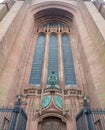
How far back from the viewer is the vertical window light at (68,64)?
33.3ft

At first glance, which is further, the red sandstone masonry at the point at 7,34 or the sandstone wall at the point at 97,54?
the red sandstone masonry at the point at 7,34

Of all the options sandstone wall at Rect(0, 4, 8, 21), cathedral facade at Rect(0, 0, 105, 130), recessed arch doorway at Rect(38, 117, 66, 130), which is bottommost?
recessed arch doorway at Rect(38, 117, 66, 130)

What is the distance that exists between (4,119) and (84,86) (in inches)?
194

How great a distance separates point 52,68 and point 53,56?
146 cm

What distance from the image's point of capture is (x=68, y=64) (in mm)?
11406

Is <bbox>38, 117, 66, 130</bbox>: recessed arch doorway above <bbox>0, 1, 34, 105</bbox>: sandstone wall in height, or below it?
below

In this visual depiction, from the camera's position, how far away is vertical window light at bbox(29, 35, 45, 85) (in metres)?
10.2

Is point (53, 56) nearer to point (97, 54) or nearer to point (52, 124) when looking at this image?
point (97, 54)

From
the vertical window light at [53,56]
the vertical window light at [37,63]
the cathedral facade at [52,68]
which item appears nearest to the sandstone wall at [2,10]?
the cathedral facade at [52,68]

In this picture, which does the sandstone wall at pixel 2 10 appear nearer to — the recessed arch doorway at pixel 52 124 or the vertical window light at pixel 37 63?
the vertical window light at pixel 37 63

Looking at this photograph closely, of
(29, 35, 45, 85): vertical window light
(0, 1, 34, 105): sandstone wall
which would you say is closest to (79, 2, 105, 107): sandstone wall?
(29, 35, 45, 85): vertical window light

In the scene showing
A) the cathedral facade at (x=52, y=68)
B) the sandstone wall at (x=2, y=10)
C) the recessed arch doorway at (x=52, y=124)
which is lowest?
the recessed arch doorway at (x=52, y=124)

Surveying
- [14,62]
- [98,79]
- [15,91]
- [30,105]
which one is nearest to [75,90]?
[98,79]

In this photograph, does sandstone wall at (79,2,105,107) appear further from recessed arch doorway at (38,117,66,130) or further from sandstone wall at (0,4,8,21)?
sandstone wall at (0,4,8,21)
